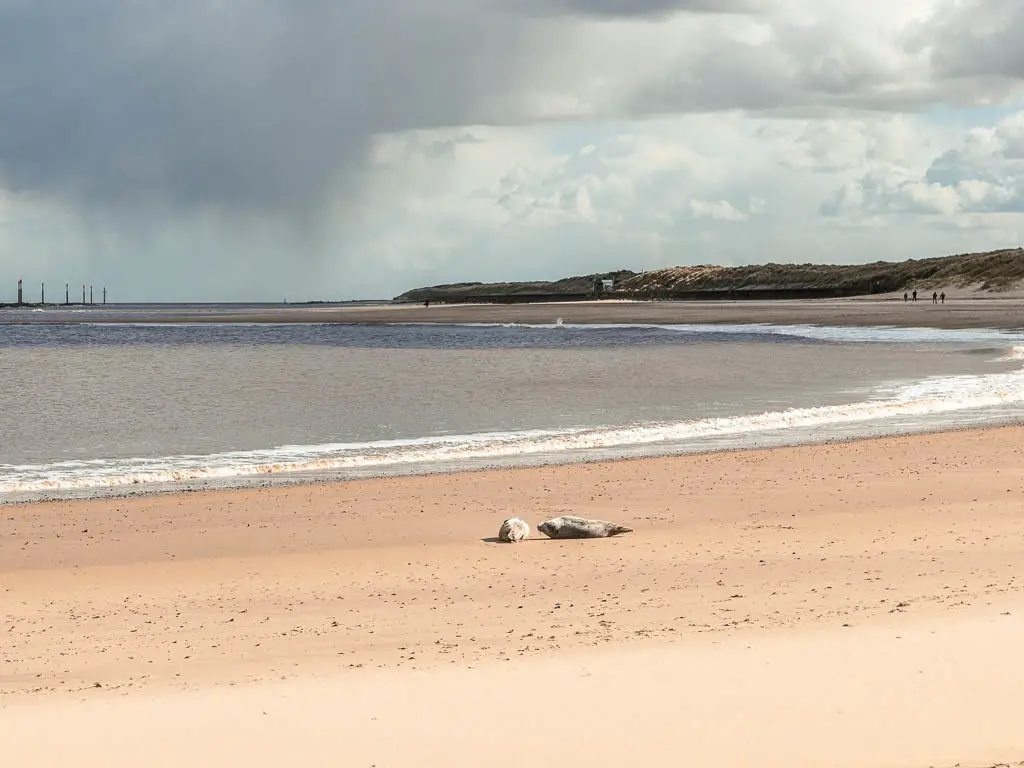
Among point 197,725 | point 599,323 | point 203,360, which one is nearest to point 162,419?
point 197,725

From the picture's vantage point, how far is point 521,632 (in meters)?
7.67

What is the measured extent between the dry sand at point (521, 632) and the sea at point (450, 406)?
4.52 meters

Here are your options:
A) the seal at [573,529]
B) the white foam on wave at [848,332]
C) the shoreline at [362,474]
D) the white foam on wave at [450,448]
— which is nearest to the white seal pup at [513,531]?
the seal at [573,529]

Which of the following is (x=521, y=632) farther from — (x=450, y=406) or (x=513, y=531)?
(x=450, y=406)

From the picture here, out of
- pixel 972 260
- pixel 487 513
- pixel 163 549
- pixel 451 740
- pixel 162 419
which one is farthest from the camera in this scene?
pixel 972 260

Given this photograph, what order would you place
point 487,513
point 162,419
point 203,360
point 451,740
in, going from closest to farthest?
point 451,740
point 487,513
point 162,419
point 203,360

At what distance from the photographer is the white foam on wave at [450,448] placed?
56.5 feet

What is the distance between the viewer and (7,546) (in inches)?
464

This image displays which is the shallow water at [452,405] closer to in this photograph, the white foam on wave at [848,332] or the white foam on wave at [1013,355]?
the white foam on wave at [1013,355]

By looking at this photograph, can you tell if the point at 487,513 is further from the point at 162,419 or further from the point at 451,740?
the point at 162,419

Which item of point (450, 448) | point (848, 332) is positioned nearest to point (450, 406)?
point (450, 448)

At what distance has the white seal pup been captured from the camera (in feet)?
37.2

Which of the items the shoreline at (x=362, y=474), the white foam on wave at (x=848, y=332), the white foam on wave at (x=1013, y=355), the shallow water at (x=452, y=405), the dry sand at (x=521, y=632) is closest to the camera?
the dry sand at (x=521, y=632)

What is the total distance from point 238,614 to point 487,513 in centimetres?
489
